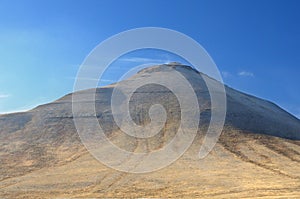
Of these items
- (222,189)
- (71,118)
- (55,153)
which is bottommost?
(222,189)

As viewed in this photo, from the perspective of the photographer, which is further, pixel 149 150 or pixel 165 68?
pixel 165 68

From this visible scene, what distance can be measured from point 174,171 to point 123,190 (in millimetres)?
15723

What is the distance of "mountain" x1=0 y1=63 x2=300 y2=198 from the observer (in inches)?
2448

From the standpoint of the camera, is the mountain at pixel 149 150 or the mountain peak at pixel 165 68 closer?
the mountain at pixel 149 150

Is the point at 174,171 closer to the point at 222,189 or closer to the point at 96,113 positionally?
the point at 222,189

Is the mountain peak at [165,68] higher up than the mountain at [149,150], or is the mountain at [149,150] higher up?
the mountain peak at [165,68]

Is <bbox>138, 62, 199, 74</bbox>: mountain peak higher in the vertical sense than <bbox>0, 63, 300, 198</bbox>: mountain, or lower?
higher

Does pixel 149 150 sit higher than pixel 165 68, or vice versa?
pixel 165 68

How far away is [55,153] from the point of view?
96812mm

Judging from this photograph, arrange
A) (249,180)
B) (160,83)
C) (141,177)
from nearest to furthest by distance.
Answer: (249,180), (141,177), (160,83)

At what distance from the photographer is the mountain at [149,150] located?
6219 cm

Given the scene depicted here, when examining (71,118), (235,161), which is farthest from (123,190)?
(71,118)

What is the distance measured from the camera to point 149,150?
94312 millimetres

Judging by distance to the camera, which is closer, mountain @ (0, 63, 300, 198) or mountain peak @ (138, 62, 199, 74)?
mountain @ (0, 63, 300, 198)
